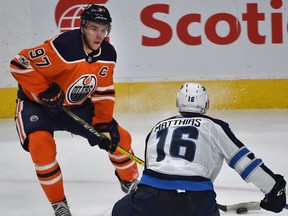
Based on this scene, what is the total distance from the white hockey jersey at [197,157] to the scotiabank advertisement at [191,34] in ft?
11.2

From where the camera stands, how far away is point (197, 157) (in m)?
2.47

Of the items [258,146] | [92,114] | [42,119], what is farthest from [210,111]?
[42,119]

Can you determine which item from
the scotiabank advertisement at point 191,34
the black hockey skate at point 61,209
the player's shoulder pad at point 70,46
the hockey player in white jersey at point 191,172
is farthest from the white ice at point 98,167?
the hockey player in white jersey at point 191,172

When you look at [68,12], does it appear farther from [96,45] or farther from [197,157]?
[197,157]

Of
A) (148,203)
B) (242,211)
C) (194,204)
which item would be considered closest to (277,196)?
(194,204)

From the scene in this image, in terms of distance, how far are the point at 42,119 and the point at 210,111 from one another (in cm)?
278

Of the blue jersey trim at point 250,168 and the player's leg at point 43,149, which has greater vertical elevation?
the blue jersey trim at point 250,168

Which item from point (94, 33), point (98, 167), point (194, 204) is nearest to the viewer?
point (194, 204)

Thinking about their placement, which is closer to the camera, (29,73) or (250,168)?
(250,168)

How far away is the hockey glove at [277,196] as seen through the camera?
248cm

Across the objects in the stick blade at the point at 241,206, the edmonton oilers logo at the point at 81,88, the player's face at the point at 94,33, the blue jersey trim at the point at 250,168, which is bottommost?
the stick blade at the point at 241,206

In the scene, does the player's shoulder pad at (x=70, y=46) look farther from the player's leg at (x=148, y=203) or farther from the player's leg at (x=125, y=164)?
the player's leg at (x=148, y=203)

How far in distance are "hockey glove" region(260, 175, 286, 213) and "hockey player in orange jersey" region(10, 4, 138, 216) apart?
3.50 feet

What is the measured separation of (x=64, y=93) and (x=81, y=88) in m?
0.09
